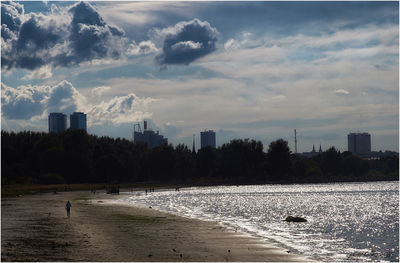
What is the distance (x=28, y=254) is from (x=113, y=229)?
19213mm

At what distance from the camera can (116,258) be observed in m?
37.2

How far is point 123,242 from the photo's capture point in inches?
1796

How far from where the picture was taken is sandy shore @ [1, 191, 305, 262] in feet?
125

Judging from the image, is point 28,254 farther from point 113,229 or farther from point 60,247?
point 113,229

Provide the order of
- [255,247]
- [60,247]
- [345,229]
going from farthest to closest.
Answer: [345,229]
[255,247]
[60,247]

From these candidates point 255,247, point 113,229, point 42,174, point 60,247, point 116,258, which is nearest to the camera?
point 116,258

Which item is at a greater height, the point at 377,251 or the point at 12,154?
the point at 12,154

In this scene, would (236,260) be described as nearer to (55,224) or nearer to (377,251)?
(377,251)

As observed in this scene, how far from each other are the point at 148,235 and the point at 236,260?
51.2 ft

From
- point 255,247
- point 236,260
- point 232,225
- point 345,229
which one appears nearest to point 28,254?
point 236,260

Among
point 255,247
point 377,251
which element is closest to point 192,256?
point 255,247

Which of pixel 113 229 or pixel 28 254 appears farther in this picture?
Answer: pixel 113 229

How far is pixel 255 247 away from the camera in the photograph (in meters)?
44.8

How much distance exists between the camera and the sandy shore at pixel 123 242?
1502 inches
